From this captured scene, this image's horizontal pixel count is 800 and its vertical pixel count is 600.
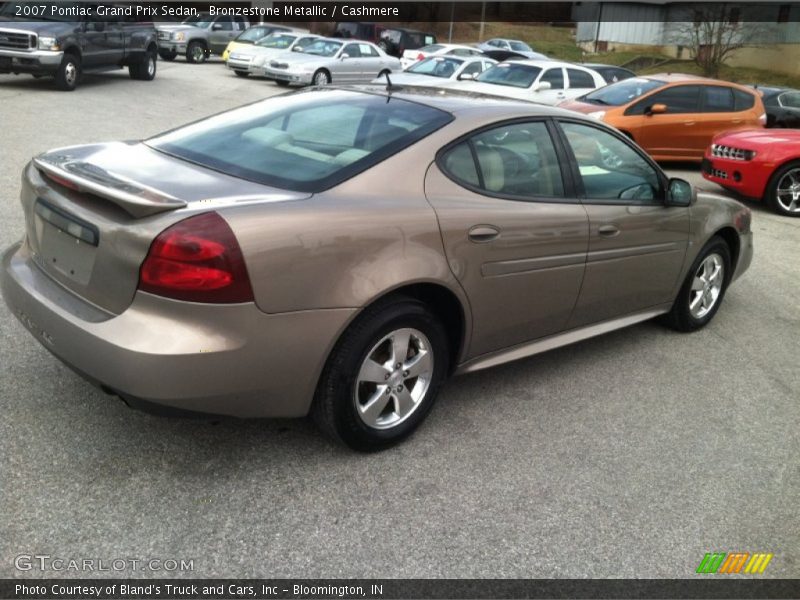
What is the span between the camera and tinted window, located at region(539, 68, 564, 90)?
15.2m

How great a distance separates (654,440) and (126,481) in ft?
7.92

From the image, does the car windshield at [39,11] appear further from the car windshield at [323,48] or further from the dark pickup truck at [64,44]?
the car windshield at [323,48]

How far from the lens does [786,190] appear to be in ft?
31.9

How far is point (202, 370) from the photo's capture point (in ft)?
9.07

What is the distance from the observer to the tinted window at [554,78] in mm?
15172

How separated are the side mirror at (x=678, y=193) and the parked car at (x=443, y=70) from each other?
40.1ft

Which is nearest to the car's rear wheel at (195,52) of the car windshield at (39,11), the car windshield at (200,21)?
the car windshield at (200,21)

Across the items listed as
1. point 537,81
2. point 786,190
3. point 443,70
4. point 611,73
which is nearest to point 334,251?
point 786,190

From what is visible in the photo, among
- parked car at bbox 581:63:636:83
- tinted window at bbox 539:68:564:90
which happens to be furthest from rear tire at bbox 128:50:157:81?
parked car at bbox 581:63:636:83

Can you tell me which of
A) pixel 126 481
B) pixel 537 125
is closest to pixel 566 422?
pixel 537 125

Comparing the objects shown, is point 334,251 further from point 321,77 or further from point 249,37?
point 249,37

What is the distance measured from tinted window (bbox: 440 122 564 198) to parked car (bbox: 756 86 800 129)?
13.9 m

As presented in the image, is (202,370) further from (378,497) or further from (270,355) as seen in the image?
(378,497)

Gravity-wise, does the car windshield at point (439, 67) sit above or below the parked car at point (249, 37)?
below
